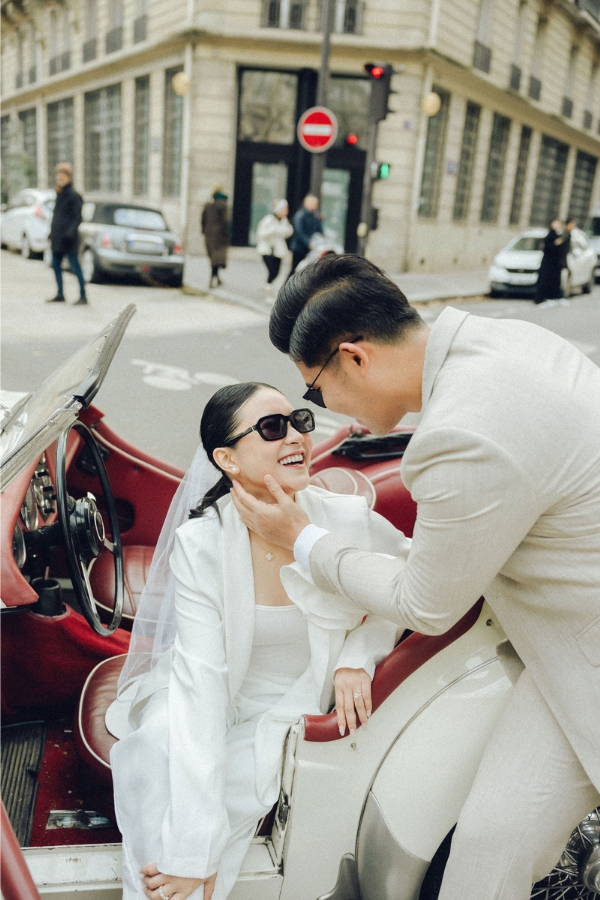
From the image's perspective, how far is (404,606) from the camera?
1.44 meters

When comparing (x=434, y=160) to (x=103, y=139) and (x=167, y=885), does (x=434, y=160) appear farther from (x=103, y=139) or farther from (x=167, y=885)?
(x=167, y=885)

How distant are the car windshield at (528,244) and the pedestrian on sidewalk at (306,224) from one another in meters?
6.19

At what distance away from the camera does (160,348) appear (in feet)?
29.2

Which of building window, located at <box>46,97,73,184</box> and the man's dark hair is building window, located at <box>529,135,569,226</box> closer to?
building window, located at <box>46,97,73,184</box>

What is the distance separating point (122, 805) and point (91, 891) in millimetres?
193

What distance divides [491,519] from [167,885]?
1.06 m

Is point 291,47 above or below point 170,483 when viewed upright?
above

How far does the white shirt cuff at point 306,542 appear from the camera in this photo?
63.7 inches

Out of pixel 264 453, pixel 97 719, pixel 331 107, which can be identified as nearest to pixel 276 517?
pixel 264 453

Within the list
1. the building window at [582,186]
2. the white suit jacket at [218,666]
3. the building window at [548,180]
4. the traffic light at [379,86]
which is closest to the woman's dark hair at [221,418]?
the white suit jacket at [218,666]

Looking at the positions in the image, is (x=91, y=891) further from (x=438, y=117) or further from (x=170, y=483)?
(x=438, y=117)

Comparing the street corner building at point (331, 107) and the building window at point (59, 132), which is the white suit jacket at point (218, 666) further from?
the building window at point (59, 132)

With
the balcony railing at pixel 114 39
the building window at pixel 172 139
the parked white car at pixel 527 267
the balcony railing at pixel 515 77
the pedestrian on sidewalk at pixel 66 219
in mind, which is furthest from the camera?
the balcony railing at pixel 515 77

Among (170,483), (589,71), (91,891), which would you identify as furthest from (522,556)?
(589,71)
